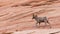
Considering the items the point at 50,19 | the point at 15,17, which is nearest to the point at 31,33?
the point at 50,19

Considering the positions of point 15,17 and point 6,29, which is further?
point 15,17

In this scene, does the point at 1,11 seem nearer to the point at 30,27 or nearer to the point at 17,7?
the point at 17,7

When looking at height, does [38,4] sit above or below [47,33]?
above

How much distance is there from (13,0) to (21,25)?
11.2 feet

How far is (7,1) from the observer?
14.3 metres

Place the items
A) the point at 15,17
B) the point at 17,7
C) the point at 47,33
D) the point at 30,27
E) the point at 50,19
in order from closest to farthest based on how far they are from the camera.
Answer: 1. the point at 47,33
2. the point at 30,27
3. the point at 50,19
4. the point at 15,17
5. the point at 17,7

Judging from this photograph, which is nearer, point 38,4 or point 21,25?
point 21,25

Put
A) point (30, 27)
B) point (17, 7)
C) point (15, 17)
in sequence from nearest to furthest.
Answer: point (30, 27), point (15, 17), point (17, 7)

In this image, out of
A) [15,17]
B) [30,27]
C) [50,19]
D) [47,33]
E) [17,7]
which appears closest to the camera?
[47,33]

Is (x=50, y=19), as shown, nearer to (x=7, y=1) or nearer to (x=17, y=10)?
(x=17, y=10)

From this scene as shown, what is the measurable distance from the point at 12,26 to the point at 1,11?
2367 millimetres

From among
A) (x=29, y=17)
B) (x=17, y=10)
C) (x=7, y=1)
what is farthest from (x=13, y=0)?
(x=29, y=17)

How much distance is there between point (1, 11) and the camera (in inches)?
527

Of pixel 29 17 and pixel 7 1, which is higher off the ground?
pixel 7 1
